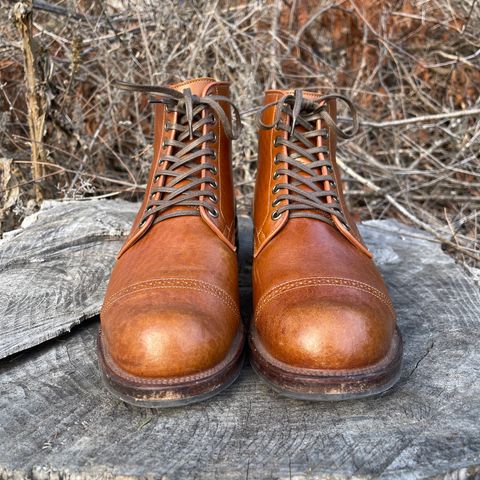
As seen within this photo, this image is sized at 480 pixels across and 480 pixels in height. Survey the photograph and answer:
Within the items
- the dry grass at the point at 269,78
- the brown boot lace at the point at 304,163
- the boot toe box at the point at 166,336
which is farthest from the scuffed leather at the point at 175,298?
the dry grass at the point at 269,78

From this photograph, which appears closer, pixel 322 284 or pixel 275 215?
pixel 322 284

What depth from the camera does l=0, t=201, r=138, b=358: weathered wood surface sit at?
179 centimetres

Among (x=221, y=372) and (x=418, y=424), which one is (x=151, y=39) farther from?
(x=418, y=424)

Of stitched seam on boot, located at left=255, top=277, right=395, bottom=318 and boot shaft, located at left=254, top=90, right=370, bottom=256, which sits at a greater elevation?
boot shaft, located at left=254, top=90, right=370, bottom=256

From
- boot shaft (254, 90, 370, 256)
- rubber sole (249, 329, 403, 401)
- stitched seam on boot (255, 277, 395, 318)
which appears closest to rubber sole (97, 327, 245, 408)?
rubber sole (249, 329, 403, 401)

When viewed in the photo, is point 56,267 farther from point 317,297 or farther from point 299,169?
point 317,297

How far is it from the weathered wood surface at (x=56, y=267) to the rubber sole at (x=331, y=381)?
2.34ft

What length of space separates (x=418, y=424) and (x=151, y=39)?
3331mm

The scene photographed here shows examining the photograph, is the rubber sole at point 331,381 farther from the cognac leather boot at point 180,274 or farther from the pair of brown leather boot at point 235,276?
the cognac leather boot at point 180,274

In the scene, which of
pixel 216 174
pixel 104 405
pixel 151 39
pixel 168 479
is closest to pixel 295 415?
pixel 168 479

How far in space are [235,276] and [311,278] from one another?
276 millimetres

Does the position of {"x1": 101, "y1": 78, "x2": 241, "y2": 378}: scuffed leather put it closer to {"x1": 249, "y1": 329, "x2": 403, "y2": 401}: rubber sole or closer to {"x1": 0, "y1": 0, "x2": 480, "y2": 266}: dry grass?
{"x1": 249, "y1": 329, "x2": 403, "y2": 401}: rubber sole

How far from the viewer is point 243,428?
1343 mm

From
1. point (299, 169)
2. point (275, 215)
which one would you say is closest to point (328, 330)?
point (275, 215)
